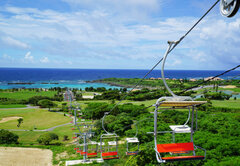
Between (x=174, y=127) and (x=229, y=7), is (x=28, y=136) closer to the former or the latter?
(x=174, y=127)

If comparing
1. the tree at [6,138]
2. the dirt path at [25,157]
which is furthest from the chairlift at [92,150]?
the tree at [6,138]

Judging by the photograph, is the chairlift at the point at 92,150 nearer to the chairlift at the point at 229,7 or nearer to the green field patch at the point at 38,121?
the chairlift at the point at 229,7

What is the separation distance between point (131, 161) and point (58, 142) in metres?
13.8

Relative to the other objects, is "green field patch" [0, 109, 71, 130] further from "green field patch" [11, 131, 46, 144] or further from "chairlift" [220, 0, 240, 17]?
"chairlift" [220, 0, 240, 17]

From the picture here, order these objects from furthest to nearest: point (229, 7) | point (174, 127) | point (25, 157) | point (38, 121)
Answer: point (38, 121)
point (25, 157)
point (174, 127)
point (229, 7)

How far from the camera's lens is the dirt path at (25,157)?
52.0 ft

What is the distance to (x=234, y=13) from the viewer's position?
3662 millimetres

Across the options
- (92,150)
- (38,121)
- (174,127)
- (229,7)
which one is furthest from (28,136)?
(229,7)

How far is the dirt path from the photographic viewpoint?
52.0 ft

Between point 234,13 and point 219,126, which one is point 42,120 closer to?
point 219,126

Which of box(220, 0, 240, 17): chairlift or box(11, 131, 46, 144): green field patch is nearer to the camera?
box(220, 0, 240, 17): chairlift

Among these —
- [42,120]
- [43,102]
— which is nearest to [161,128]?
[42,120]

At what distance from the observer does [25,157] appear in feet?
56.7

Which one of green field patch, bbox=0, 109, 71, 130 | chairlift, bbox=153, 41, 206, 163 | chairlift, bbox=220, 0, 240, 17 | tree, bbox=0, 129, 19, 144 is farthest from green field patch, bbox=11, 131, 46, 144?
chairlift, bbox=220, 0, 240, 17
